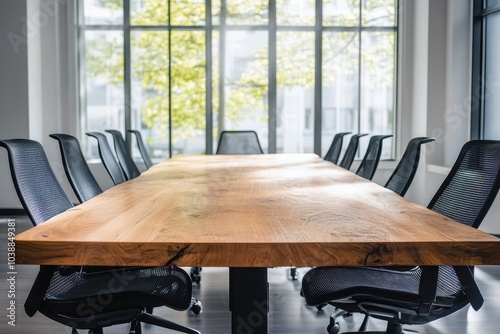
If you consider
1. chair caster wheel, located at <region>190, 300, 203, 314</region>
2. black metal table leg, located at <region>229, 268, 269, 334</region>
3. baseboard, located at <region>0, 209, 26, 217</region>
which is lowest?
baseboard, located at <region>0, 209, 26, 217</region>

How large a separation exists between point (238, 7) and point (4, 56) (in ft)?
10.6

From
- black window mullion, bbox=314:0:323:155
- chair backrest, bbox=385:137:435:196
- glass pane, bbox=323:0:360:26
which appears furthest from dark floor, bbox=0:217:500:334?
glass pane, bbox=323:0:360:26

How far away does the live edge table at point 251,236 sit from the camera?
1433 mm

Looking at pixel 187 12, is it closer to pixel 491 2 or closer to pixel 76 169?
pixel 491 2

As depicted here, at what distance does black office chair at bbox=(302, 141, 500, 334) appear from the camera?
6.57 ft

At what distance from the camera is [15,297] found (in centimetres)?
394

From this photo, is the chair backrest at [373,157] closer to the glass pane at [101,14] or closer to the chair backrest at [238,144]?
the chair backrest at [238,144]

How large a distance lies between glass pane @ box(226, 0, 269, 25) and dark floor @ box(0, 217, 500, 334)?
5.10 metres

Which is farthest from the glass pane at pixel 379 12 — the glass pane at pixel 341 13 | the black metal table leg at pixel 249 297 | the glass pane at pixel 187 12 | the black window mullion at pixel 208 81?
the black metal table leg at pixel 249 297

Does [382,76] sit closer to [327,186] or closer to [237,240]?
[327,186]

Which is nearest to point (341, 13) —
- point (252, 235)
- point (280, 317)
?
point (280, 317)

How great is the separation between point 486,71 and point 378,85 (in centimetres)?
197

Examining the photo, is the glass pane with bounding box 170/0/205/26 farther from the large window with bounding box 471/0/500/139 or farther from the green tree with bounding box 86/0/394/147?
the large window with bounding box 471/0/500/139

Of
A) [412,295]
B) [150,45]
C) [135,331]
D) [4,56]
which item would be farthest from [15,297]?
[150,45]
